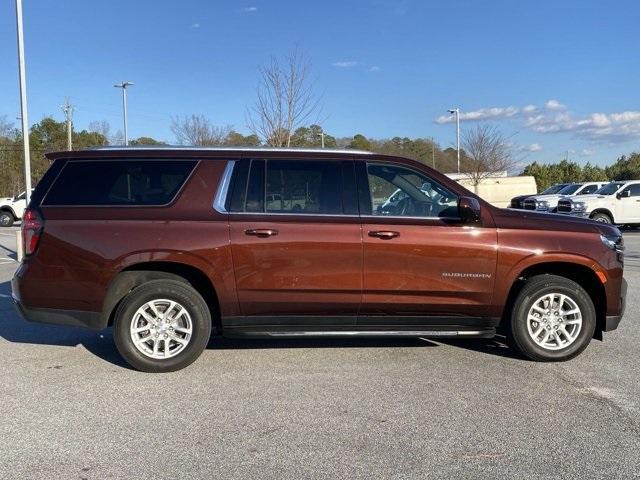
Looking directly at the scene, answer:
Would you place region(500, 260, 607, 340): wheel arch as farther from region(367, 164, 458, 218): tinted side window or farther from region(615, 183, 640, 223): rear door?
region(615, 183, 640, 223): rear door

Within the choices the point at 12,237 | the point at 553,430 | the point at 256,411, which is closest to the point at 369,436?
the point at 256,411

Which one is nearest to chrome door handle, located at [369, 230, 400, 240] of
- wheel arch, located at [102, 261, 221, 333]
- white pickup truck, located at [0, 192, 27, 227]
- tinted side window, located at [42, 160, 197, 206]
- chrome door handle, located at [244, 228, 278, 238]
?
chrome door handle, located at [244, 228, 278, 238]

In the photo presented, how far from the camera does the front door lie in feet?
16.7

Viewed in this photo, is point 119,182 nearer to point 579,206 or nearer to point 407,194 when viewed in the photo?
point 407,194

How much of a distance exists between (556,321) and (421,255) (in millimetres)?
1427

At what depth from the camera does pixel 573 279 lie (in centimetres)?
550

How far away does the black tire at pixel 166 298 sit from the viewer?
507 cm

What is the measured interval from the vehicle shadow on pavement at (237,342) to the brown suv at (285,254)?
2.23 ft

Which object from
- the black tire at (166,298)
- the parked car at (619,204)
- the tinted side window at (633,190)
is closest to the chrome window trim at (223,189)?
the black tire at (166,298)

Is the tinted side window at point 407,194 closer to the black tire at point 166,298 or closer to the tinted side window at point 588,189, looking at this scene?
the black tire at point 166,298

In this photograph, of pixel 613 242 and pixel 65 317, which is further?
pixel 613 242

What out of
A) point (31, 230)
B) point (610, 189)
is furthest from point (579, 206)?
point (31, 230)

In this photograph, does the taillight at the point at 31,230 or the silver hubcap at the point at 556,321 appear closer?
the taillight at the point at 31,230

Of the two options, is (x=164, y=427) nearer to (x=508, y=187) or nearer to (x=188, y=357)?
(x=188, y=357)
